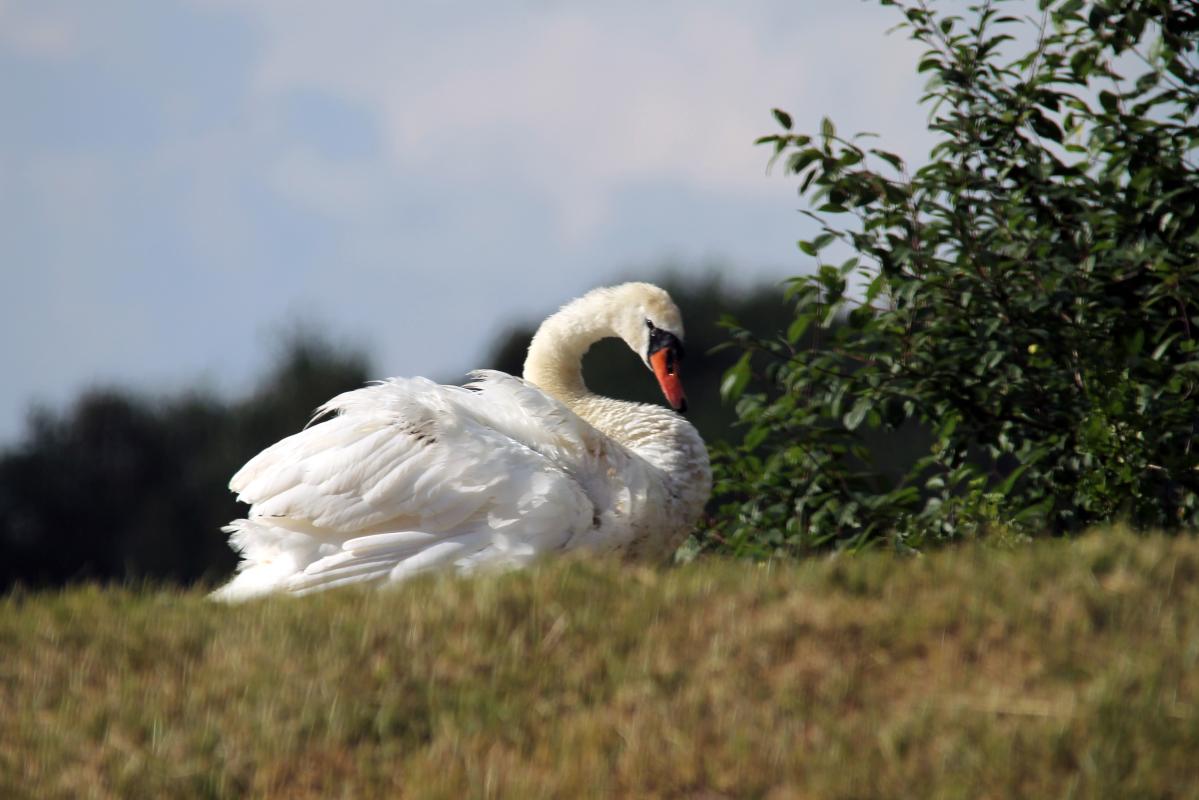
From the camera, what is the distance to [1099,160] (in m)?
6.52

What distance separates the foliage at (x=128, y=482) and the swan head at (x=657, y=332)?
10332mm

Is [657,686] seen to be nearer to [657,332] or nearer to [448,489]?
[448,489]

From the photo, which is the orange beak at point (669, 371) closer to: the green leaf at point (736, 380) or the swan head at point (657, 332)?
the swan head at point (657, 332)

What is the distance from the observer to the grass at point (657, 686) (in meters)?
3.46

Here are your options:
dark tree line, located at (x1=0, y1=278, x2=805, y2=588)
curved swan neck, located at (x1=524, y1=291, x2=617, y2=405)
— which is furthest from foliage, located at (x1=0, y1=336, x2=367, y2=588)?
curved swan neck, located at (x1=524, y1=291, x2=617, y2=405)

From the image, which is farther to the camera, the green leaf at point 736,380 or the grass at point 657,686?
the green leaf at point 736,380

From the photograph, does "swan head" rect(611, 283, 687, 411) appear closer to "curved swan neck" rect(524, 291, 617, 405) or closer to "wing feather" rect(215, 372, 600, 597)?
"curved swan neck" rect(524, 291, 617, 405)

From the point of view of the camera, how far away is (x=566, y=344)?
752 centimetres

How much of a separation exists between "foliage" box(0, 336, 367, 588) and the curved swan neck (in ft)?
32.7

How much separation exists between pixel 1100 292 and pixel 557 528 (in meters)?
2.78

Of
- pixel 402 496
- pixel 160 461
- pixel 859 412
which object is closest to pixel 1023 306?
pixel 859 412

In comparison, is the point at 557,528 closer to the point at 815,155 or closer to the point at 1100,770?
the point at 815,155

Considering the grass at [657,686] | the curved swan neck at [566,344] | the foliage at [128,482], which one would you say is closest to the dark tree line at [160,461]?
the foliage at [128,482]

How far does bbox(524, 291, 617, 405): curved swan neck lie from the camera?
751 centimetres
